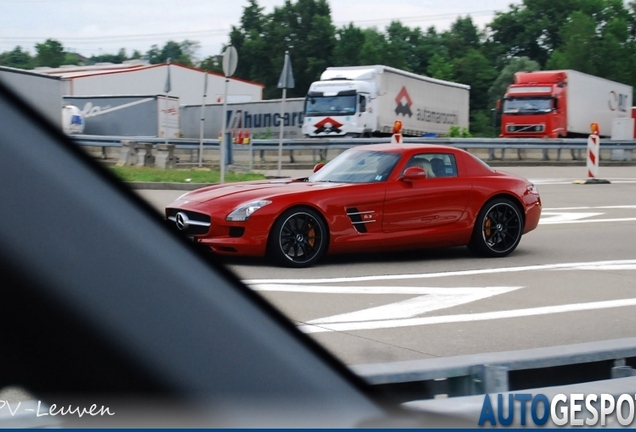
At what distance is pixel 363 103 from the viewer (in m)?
34.8

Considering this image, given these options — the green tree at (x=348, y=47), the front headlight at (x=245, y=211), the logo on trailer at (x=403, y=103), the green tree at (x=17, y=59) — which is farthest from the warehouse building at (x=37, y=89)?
the green tree at (x=348, y=47)

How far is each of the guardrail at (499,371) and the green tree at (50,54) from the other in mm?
1602

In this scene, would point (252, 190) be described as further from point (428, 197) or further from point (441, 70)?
point (441, 70)

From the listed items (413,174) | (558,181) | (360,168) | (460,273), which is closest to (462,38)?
(558,181)

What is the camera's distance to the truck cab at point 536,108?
121 feet

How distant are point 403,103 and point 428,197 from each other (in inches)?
1141

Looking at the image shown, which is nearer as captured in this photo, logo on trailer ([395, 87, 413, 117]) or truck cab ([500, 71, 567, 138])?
truck cab ([500, 71, 567, 138])

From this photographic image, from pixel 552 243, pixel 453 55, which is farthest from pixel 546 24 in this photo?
pixel 552 243

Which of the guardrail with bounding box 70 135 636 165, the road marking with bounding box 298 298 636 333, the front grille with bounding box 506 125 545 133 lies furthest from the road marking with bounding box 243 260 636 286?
the front grille with bounding box 506 125 545 133

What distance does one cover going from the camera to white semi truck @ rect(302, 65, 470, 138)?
114 feet

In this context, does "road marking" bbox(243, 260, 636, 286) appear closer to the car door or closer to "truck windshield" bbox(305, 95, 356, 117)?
the car door

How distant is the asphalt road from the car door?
0.48 m

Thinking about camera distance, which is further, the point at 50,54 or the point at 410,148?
the point at 410,148

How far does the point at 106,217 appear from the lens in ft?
4.35
